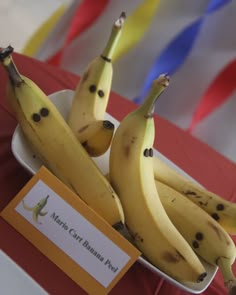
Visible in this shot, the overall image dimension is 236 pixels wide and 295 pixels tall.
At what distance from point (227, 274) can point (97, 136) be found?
0.77 ft

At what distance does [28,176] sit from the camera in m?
0.81

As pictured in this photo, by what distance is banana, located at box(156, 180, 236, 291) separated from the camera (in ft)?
2.46

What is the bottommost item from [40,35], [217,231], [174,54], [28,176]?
[28,176]

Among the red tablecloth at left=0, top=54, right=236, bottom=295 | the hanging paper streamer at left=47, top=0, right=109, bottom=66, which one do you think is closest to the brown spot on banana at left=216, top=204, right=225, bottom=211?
the red tablecloth at left=0, top=54, right=236, bottom=295

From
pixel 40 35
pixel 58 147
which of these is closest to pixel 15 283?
pixel 58 147

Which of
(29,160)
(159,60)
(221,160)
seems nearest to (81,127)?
(29,160)

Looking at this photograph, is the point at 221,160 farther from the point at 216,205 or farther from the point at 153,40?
the point at 153,40

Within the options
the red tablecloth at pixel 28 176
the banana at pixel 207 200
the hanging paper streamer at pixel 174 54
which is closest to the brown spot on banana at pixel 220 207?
the banana at pixel 207 200

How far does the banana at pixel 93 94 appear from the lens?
829 mm

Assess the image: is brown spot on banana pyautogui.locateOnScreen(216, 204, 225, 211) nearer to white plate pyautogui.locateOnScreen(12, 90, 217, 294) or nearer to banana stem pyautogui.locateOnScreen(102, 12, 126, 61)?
white plate pyautogui.locateOnScreen(12, 90, 217, 294)

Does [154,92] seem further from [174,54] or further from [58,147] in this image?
[174,54]

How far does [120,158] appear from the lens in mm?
736

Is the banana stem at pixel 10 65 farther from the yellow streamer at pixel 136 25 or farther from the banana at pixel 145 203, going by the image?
the yellow streamer at pixel 136 25

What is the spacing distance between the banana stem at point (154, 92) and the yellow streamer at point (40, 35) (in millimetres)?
1122
